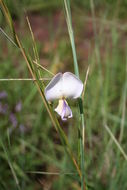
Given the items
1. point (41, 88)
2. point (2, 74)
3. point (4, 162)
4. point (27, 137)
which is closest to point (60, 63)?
point (2, 74)

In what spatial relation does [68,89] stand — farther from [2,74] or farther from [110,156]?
[2,74]

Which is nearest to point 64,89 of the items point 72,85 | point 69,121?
point 72,85

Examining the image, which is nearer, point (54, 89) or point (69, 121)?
point (54, 89)

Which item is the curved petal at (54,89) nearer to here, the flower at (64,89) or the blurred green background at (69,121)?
the flower at (64,89)

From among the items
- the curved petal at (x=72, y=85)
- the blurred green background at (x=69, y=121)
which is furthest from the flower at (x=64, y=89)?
the blurred green background at (x=69, y=121)

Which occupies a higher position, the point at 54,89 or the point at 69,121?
the point at 54,89

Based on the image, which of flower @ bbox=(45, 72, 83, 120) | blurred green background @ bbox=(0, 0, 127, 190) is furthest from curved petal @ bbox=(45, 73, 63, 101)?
blurred green background @ bbox=(0, 0, 127, 190)

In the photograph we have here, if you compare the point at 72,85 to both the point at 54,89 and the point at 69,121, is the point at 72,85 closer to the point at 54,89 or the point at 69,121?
the point at 54,89
